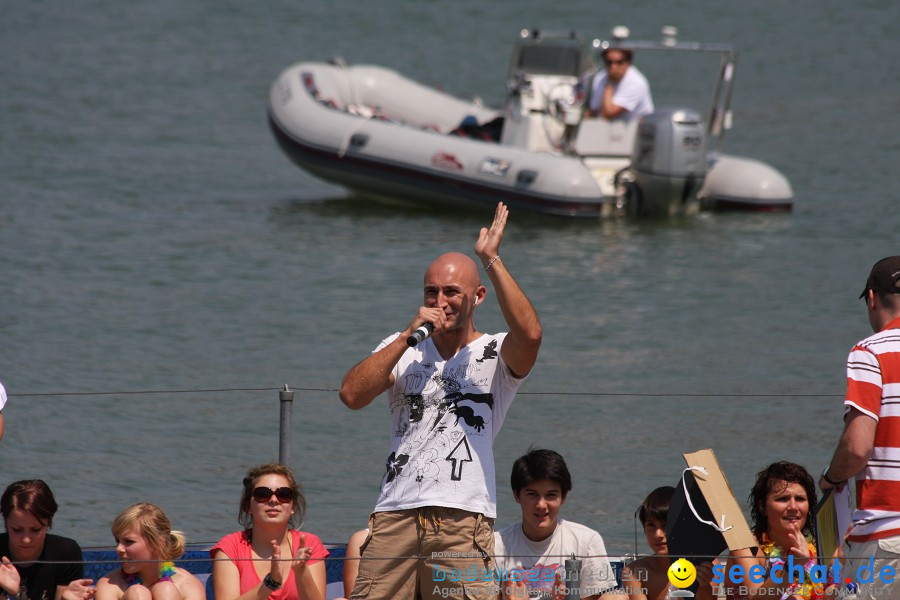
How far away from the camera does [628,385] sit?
9180 millimetres

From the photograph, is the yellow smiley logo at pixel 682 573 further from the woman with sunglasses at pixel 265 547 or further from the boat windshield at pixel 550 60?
the boat windshield at pixel 550 60

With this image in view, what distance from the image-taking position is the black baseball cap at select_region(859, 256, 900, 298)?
3.46 meters

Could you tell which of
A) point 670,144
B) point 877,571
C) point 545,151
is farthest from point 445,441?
point 545,151

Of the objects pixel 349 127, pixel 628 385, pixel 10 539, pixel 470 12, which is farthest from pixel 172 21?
pixel 10 539

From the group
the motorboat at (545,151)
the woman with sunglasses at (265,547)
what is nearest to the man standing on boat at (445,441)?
the woman with sunglasses at (265,547)

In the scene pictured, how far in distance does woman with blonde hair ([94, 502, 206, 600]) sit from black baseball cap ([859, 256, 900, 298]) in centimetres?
208

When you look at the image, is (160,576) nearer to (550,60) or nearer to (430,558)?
(430,558)

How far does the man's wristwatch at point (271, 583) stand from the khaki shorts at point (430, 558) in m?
0.44

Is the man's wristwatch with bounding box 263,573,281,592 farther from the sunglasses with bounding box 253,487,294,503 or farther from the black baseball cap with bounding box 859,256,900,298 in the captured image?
the black baseball cap with bounding box 859,256,900,298

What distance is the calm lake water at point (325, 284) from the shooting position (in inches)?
292

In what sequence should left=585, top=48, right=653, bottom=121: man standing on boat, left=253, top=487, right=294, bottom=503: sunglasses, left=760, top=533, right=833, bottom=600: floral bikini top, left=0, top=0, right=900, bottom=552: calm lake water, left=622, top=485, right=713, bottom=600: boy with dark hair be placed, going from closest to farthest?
1. left=760, top=533, right=833, bottom=600: floral bikini top
2. left=622, top=485, right=713, bottom=600: boy with dark hair
3. left=253, top=487, right=294, bottom=503: sunglasses
4. left=0, top=0, right=900, bottom=552: calm lake water
5. left=585, top=48, right=653, bottom=121: man standing on boat

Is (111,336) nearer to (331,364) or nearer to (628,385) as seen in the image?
(331,364)

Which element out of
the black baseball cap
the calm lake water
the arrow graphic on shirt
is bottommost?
the arrow graphic on shirt

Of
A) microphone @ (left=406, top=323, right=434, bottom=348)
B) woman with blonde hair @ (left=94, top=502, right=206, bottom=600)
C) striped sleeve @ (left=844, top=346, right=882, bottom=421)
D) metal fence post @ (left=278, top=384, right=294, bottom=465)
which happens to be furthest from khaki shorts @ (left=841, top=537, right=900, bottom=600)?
woman with blonde hair @ (left=94, top=502, right=206, bottom=600)
